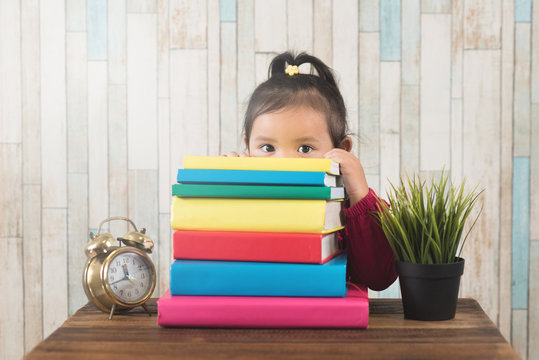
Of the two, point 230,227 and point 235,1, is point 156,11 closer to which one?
point 235,1

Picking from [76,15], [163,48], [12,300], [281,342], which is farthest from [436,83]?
[12,300]

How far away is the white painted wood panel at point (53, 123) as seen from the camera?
7.45ft

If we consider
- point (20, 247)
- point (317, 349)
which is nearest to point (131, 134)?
point (20, 247)

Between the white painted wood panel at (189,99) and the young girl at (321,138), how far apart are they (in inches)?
30.4

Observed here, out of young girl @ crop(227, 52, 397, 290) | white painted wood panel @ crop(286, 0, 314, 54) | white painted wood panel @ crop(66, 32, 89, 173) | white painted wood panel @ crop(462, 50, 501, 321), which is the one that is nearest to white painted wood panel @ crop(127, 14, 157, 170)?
white painted wood panel @ crop(66, 32, 89, 173)

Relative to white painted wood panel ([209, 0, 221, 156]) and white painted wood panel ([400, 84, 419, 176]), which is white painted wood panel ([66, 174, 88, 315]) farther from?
white painted wood panel ([400, 84, 419, 176])

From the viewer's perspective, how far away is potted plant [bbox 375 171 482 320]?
800 millimetres

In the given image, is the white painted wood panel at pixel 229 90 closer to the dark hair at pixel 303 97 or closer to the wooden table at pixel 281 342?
the dark hair at pixel 303 97

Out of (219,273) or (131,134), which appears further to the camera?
(131,134)

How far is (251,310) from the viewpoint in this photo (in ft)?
2.49

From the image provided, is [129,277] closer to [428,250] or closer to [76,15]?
[428,250]

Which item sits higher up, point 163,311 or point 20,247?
point 163,311

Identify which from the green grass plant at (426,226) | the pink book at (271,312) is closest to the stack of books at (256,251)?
the pink book at (271,312)

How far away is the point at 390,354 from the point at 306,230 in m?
0.19
